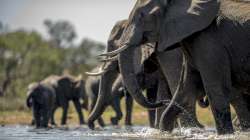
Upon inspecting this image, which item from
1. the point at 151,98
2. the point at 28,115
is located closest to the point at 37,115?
the point at 28,115

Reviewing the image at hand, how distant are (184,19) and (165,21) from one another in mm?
334

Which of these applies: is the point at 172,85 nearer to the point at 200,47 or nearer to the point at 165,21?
the point at 165,21

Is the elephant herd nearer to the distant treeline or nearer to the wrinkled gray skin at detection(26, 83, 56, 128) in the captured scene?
the wrinkled gray skin at detection(26, 83, 56, 128)

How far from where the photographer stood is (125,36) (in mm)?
14594

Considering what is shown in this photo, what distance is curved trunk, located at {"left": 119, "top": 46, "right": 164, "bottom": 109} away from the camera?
1480cm

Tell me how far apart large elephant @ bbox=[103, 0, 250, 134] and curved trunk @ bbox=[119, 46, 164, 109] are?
0.02 m

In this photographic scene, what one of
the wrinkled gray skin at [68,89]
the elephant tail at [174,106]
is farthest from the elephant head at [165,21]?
the wrinkled gray skin at [68,89]

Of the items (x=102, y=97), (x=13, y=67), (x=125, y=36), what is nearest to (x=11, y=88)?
(x=13, y=67)

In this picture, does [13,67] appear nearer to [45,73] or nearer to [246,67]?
[45,73]

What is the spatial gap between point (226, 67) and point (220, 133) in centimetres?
110

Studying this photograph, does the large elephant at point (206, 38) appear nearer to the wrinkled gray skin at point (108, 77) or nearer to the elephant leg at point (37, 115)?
the wrinkled gray skin at point (108, 77)

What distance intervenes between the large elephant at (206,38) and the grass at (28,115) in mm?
12385

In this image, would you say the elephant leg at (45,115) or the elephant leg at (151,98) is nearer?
the elephant leg at (151,98)

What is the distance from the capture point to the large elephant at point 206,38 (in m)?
14.1
